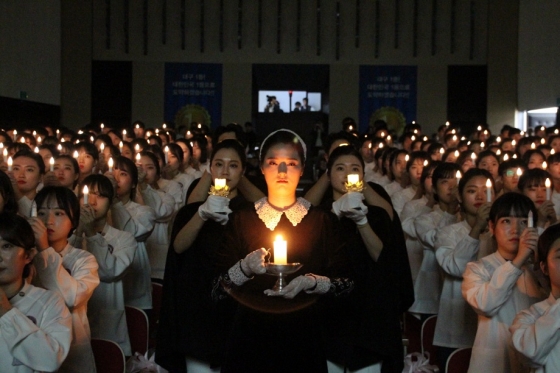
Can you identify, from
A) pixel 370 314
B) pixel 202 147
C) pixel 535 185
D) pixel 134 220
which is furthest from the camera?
pixel 202 147

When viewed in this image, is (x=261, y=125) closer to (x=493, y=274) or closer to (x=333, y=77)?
(x=333, y=77)

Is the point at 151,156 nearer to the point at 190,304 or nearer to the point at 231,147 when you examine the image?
the point at 231,147

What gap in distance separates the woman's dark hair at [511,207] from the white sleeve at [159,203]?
412cm

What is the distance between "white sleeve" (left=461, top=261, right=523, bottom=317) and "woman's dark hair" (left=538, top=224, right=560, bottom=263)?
36cm

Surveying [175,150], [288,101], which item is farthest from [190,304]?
[288,101]

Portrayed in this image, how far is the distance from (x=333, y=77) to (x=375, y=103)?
4.02 feet

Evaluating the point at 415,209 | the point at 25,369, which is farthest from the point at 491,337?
the point at 415,209

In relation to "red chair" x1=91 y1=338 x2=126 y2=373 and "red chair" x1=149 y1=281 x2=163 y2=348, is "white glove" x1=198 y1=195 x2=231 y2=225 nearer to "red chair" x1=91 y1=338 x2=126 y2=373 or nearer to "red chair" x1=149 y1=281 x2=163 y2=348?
"red chair" x1=91 y1=338 x2=126 y2=373

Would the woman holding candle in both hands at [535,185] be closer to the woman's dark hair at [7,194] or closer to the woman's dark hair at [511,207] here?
the woman's dark hair at [511,207]

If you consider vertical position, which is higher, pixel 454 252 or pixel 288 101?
pixel 288 101

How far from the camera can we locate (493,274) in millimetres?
4754

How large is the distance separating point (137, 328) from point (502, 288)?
102 inches

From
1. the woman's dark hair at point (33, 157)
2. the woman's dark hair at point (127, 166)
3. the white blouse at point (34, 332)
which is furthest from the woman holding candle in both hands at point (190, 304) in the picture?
the woman's dark hair at point (33, 157)

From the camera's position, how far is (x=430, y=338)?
6211 millimetres
